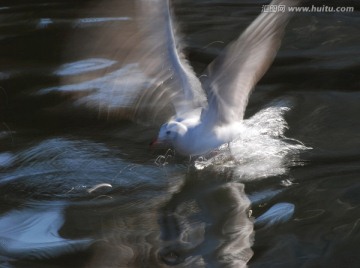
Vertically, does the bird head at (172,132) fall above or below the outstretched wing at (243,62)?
below

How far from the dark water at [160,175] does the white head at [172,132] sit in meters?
0.23

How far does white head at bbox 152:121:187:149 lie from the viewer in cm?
582

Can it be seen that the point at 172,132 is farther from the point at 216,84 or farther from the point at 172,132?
the point at 216,84

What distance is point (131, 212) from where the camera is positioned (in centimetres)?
525

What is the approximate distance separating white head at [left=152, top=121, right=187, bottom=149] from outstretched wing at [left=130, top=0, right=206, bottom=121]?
194 mm

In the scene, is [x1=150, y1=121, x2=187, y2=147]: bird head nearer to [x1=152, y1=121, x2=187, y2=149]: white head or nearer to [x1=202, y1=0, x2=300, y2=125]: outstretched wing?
[x1=152, y1=121, x2=187, y2=149]: white head

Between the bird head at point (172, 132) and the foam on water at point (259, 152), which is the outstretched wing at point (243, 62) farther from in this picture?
the foam on water at point (259, 152)

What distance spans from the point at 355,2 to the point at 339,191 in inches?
180

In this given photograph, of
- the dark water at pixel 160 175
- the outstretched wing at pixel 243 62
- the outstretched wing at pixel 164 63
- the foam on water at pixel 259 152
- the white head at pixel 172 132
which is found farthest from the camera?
the white head at pixel 172 132

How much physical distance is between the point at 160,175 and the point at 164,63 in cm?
80

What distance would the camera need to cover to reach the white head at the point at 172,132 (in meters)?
5.82

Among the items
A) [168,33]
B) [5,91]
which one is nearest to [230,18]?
[5,91]

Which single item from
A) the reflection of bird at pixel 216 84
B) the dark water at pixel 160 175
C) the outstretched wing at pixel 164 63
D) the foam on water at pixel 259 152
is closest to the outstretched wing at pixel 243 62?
the reflection of bird at pixel 216 84

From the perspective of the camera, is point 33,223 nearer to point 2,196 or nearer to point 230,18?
point 2,196
